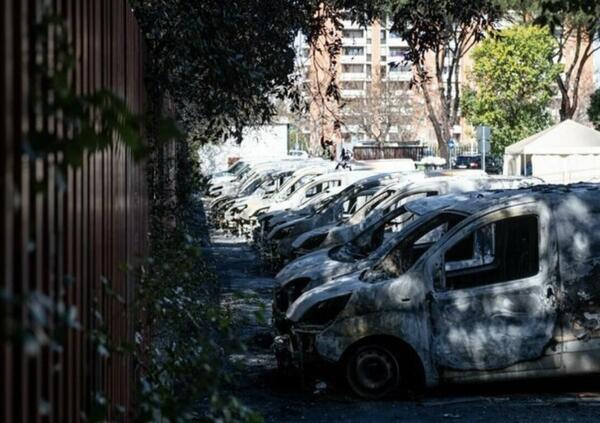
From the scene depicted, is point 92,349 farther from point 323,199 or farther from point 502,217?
point 323,199

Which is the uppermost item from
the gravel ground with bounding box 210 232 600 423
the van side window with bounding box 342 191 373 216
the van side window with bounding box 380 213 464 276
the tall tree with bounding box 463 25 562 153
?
the tall tree with bounding box 463 25 562 153

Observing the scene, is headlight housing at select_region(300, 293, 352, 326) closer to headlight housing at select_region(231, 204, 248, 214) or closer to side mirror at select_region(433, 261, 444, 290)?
side mirror at select_region(433, 261, 444, 290)

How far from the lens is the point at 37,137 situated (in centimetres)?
263

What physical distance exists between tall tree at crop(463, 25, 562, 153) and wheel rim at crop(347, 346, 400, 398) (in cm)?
5195

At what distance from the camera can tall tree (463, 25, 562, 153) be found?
62.0 m

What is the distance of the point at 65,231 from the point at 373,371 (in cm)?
730

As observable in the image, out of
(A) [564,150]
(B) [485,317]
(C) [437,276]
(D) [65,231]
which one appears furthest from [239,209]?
(D) [65,231]

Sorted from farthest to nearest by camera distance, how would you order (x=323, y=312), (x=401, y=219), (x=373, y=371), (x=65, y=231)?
(x=401, y=219) → (x=323, y=312) → (x=373, y=371) → (x=65, y=231)

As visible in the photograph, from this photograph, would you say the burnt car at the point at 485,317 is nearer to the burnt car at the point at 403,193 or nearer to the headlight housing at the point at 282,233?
the burnt car at the point at 403,193

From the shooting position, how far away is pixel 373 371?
1059 centimetres

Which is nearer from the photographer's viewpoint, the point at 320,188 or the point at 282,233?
the point at 282,233

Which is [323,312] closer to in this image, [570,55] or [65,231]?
[65,231]

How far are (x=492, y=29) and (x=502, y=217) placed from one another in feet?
12.0

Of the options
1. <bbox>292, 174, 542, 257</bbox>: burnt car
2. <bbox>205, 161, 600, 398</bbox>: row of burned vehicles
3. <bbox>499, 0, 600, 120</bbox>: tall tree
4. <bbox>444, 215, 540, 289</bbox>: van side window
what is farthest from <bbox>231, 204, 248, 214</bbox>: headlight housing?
<bbox>205, 161, 600, 398</bbox>: row of burned vehicles
